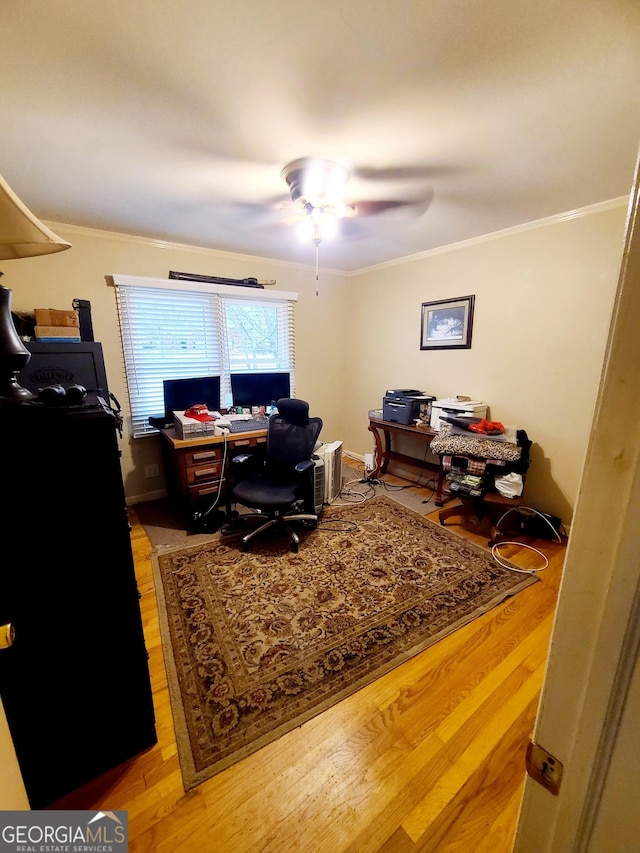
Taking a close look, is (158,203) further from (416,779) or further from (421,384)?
(416,779)

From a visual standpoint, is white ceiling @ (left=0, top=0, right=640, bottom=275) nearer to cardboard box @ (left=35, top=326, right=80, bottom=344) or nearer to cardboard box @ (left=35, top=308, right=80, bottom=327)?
cardboard box @ (left=35, top=308, right=80, bottom=327)

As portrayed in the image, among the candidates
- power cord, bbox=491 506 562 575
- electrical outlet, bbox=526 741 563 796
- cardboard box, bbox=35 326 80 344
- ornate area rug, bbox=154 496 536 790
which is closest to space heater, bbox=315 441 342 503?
ornate area rug, bbox=154 496 536 790

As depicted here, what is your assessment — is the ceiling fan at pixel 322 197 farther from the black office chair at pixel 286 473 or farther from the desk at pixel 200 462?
the desk at pixel 200 462

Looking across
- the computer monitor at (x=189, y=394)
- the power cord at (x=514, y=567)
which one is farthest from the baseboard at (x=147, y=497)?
the power cord at (x=514, y=567)

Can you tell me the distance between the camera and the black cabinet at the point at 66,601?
38.0 inches

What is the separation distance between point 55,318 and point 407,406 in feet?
9.63

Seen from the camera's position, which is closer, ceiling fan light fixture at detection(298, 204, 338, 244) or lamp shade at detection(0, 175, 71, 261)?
lamp shade at detection(0, 175, 71, 261)

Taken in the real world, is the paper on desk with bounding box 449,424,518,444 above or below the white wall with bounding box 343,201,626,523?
below

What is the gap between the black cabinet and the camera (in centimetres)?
96

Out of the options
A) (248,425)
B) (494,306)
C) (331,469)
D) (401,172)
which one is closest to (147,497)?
(248,425)

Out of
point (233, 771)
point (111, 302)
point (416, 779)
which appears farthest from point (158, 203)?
point (416, 779)

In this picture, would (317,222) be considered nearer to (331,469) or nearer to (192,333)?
(192,333)

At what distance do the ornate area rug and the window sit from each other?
1665mm

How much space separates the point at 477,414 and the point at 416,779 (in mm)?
2478
